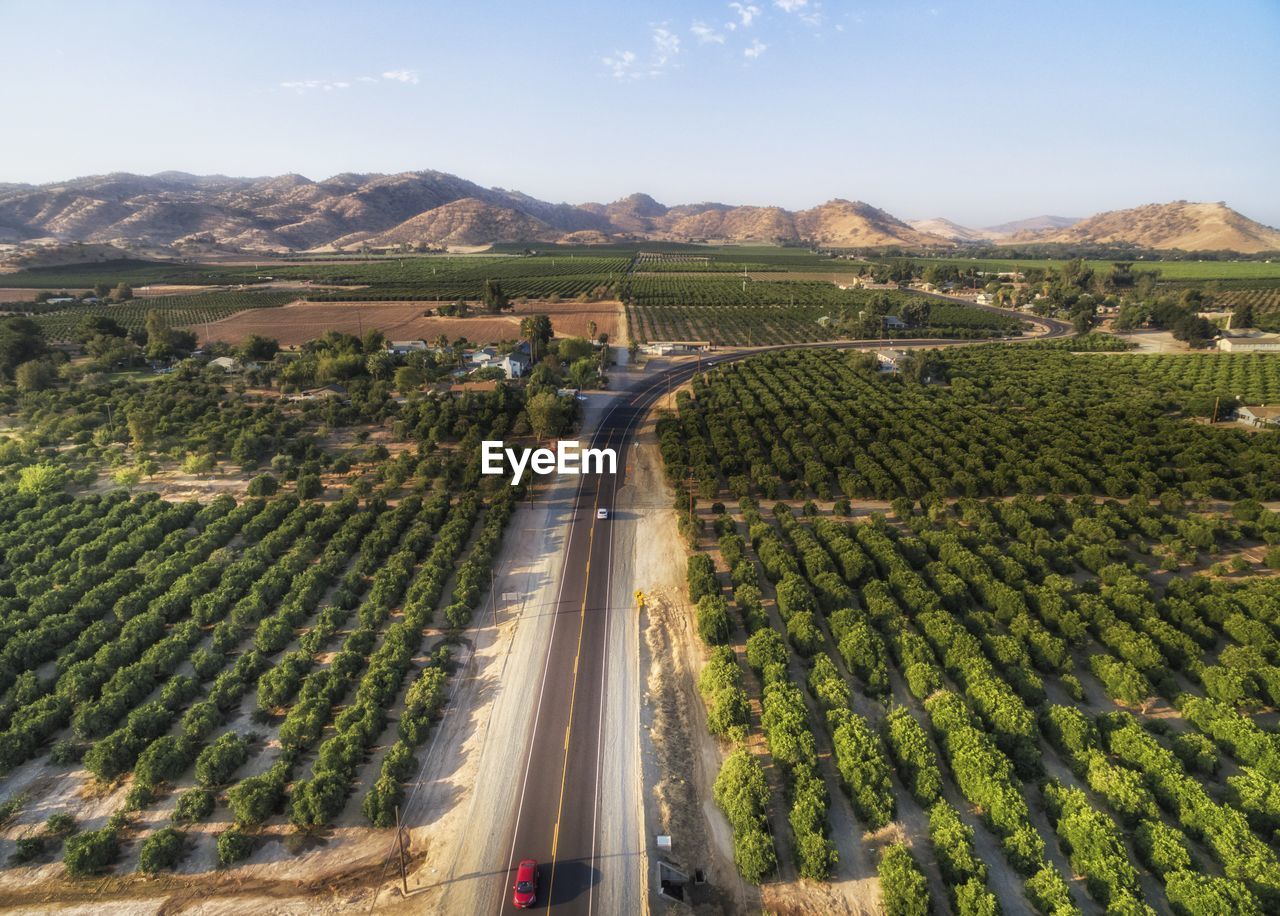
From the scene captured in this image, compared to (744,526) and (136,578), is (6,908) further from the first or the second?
(744,526)

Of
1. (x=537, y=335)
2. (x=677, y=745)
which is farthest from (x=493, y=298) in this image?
(x=677, y=745)

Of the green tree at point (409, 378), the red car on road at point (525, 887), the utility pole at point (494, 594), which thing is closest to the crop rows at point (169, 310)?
the green tree at point (409, 378)

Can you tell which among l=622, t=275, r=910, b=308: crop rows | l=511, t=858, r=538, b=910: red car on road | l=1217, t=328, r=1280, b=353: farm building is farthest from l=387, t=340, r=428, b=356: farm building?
l=1217, t=328, r=1280, b=353: farm building

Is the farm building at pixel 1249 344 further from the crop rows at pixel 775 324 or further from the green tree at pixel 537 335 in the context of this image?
the green tree at pixel 537 335

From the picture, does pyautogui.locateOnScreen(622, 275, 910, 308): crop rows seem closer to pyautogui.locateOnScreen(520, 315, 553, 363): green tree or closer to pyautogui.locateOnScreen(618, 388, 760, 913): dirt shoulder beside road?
pyautogui.locateOnScreen(520, 315, 553, 363): green tree

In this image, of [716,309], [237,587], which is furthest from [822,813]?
[716,309]

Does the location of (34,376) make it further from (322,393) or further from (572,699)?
(572,699)

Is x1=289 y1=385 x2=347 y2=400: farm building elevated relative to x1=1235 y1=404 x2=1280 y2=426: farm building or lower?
lower

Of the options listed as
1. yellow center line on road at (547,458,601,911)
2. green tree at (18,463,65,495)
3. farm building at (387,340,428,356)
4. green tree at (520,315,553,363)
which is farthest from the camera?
farm building at (387,340,428,356)
